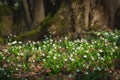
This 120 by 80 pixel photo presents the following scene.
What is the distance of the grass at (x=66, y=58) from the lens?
7.20 meters

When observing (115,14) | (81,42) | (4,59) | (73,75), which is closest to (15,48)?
(4,59)

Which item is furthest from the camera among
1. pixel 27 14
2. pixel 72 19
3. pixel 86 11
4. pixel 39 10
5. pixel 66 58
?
pixel 27 14

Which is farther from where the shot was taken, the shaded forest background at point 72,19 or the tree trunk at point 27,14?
the tree trunk at point 27,14

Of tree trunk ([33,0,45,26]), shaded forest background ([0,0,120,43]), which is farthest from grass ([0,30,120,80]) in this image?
tree trunk ([33,0,45,26])

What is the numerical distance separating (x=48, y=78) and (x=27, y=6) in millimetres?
8229

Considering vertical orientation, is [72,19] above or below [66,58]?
above

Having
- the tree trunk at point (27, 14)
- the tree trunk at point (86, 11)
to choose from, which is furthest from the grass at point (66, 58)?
the tree trunk at point (27, 14)

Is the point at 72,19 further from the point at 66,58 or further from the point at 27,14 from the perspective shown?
the point at 27,14

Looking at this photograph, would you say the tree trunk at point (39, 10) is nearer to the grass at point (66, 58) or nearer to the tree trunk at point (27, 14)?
the tree trunk at point (27, 14)

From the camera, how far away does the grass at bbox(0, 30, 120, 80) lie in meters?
7.20

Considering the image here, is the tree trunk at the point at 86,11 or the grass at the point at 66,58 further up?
the tree trunk at the point at 86,11

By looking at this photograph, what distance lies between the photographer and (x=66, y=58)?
791cm

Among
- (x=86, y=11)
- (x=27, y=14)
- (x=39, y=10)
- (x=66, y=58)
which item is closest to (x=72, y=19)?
(x=86, y=11)

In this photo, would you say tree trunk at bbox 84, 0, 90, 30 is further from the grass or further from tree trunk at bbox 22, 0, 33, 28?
tree trunk at bbox 22, 0, 33, 28
